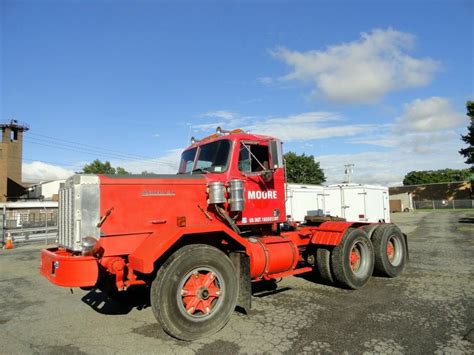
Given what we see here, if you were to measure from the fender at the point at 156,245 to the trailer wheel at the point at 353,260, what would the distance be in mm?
2944

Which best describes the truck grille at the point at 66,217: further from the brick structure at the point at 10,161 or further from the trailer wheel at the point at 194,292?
the brick structure at the point at 10,161

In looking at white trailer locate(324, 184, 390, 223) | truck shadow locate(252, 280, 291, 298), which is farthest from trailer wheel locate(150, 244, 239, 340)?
white trailer locate(324, 184, 390, 223)

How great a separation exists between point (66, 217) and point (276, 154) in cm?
362

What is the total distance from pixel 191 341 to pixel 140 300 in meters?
2.46

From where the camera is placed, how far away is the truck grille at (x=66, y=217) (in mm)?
5434

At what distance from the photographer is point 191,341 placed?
193 inches

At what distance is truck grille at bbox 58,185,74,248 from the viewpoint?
5.43 m

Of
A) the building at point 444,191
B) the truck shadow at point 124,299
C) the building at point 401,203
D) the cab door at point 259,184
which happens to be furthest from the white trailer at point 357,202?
the building at point 444,191

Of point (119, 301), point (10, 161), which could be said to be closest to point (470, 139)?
point (119, 301)

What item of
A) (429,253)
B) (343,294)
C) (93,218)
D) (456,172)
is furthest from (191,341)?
(456,172)

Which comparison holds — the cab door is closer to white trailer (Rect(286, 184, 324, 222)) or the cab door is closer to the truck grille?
the truck grille

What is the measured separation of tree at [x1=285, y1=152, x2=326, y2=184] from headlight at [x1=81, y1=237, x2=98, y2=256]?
52098 mm

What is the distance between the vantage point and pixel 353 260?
8.00 m

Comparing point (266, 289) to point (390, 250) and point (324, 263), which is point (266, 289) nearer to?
point (324, 263)
